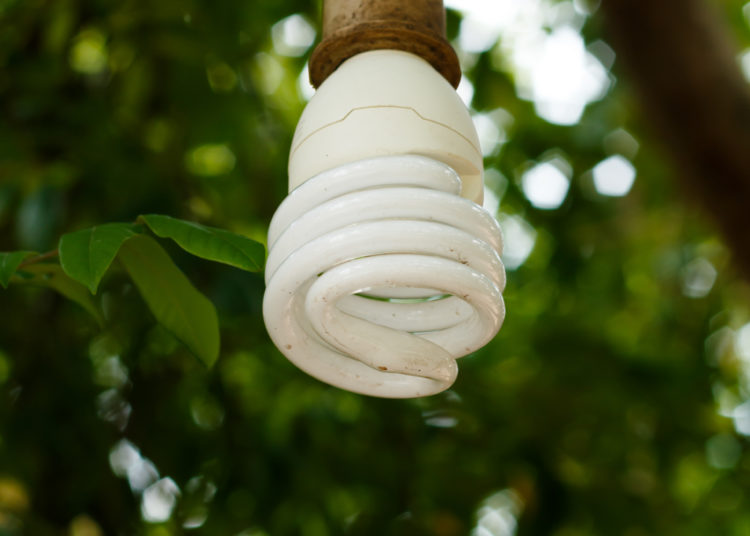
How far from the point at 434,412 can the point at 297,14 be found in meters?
1.05

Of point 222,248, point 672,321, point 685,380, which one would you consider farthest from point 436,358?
point 672,321

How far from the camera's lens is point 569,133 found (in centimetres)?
237

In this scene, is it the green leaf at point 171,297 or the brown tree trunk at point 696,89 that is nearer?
the green leaf at point 171,297

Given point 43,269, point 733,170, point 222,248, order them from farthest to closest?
point 733,170 < point 43,269 < point 222,248

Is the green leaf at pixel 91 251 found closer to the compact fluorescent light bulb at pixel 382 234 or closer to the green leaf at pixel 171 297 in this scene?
the green leaf at pixel 171 297

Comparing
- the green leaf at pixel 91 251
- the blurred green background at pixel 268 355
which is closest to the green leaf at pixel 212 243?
the green leaf at pixel 91 251

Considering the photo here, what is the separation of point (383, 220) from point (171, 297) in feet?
1.09

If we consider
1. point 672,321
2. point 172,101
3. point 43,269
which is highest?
point 43,269

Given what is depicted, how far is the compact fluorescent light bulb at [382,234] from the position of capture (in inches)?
20.0

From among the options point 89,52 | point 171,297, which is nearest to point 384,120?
point 171,297

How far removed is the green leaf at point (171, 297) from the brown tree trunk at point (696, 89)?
135cm

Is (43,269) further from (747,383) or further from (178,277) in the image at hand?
(747,383)

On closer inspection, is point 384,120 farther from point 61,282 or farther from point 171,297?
point 61,282

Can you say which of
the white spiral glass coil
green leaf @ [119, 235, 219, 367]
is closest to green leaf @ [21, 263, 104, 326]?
green leaf @ [119, 235, 219, 367]
